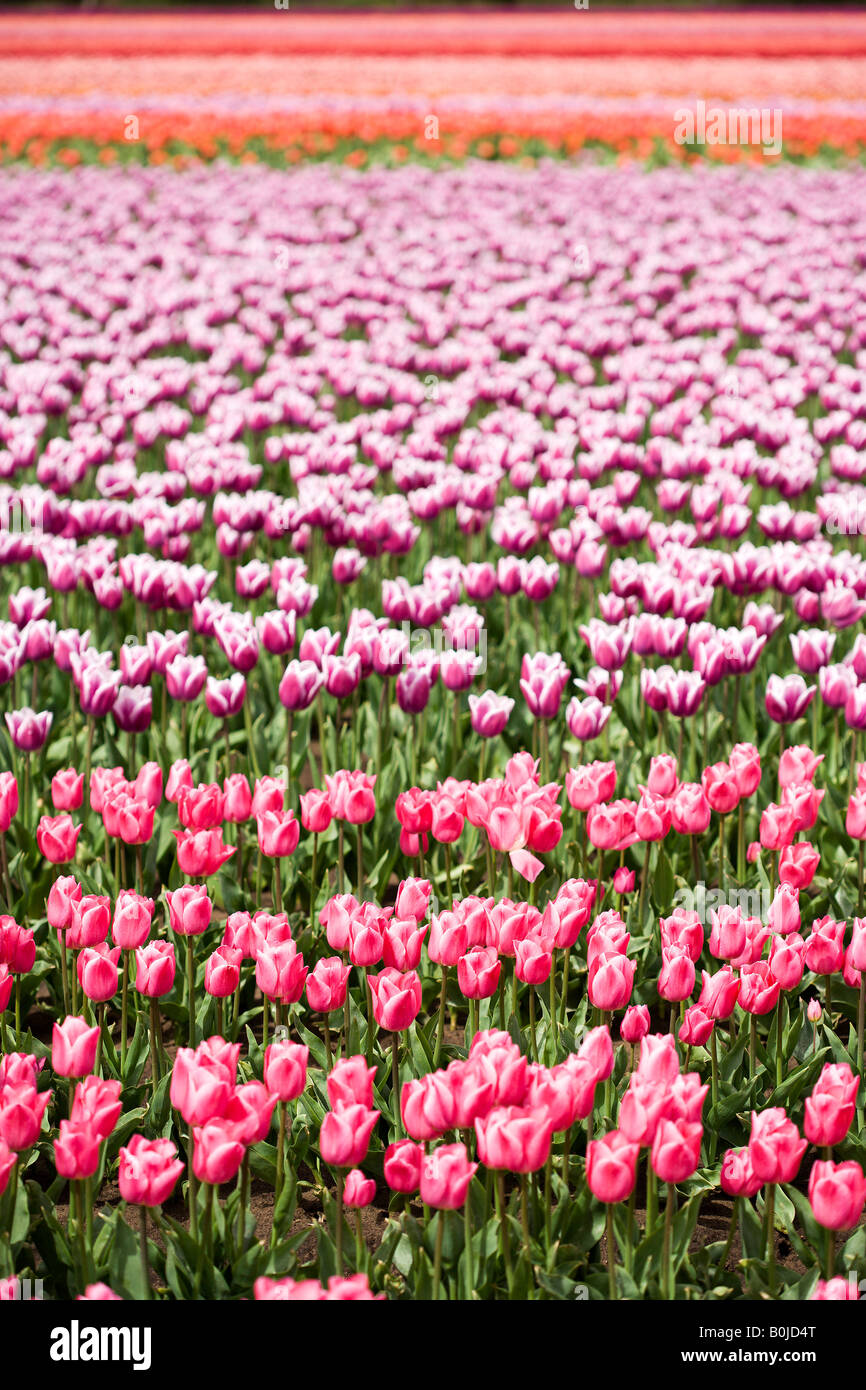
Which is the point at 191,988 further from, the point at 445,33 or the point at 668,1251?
the point at 445,33

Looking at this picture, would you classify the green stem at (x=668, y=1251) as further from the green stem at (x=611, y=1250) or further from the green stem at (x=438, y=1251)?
the green stem at (x=438, y=1251)

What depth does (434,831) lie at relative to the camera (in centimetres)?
334

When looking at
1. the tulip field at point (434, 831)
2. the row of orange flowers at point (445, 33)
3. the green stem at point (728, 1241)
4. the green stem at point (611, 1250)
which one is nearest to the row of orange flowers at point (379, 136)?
the tulip field at point (434, 831)

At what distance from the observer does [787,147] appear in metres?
18.1

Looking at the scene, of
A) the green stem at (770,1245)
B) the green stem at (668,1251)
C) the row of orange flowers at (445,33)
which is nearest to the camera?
the green stem at (668,1251)

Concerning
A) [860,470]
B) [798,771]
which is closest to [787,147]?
[860,470]

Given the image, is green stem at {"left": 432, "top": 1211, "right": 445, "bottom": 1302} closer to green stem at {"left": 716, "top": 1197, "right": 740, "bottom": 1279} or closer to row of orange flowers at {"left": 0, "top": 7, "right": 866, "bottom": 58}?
green stem at {"left": 716, "top": 1197, "right": 740, "bottom": 1279}

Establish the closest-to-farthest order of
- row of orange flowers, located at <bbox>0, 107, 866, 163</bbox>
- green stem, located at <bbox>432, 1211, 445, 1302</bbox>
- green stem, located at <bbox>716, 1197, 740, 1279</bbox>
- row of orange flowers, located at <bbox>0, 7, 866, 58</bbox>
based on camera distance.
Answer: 1. green stem, located at <bbox>432, 1211, 445, 1302</bbox>
2. green stem, located at <bbox>716, 1197, 740, 1279</bbox>
3. row of orange flowers, located at <bbox>0, 107, 866, 163</bbox>
4. row of orange flowers, located at <bbox>0, 7, 866, 58</bbox>

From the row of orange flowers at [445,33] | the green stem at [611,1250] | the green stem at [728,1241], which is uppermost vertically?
the row of orange flowers at [445,33]

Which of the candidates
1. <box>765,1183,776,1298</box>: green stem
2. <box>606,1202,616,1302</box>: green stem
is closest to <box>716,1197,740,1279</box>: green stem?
<box>765,1183,776,1298</box>: green stem

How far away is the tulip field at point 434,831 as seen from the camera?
2.52m

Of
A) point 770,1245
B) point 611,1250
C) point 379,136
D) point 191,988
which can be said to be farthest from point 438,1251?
point 379,136

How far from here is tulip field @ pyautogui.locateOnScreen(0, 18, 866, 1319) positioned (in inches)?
99.1

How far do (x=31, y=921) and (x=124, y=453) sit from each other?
11.1 ft
